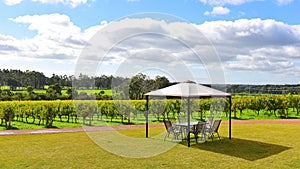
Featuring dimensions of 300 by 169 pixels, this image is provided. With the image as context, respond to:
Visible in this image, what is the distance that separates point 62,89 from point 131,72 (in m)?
16.8

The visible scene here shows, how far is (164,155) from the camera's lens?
7703 mm

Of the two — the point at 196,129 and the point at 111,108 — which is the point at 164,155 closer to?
the point at 196,129

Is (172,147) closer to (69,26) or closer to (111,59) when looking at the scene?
(111,59)

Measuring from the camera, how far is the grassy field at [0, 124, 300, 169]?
6.69 m

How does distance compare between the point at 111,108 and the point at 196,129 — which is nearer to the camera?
the point at 196,129

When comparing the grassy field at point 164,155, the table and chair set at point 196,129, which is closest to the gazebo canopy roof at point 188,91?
the table and chair set at point 196,129

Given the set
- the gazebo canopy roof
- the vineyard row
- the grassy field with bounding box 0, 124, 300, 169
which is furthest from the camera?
the vineyard row

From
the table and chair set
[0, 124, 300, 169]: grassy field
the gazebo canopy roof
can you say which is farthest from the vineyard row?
the gazebo canopy roof

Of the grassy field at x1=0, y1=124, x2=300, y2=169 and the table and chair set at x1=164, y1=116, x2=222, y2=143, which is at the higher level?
the table and chair set at x1=164, y1=116, x2=222, y2=143

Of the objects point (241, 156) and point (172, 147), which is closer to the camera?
point (241, 156)

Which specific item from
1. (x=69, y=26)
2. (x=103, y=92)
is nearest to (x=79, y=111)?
(x=103, y=92)

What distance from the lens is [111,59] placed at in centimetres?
1034

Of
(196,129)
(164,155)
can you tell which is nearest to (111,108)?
(196,129)

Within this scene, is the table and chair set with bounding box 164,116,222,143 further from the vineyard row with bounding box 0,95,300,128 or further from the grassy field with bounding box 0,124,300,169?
the vineyard row with bounding box 0,95,300,128
